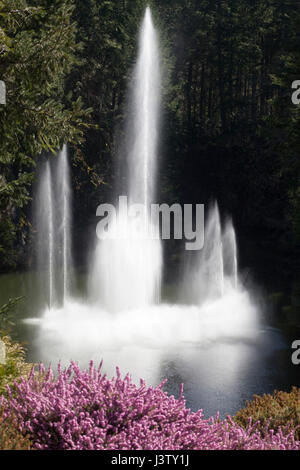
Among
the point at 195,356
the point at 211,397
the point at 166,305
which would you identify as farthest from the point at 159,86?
the point at 211,397

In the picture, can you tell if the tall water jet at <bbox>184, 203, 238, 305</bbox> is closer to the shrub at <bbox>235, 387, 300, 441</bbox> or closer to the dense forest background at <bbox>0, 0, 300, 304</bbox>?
the dense forest background at <bbox>0, 0, 300, 304</bbox>

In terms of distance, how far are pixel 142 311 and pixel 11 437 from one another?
1510 cm

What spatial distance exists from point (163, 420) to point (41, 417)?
1.19 meters

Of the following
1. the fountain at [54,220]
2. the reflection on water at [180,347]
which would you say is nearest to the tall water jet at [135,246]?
the reflection on water at [180,347]

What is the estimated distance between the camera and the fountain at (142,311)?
14.8 m

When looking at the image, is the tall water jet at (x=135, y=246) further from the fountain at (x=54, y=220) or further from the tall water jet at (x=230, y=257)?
the tall water jet at (x=230, y=257)

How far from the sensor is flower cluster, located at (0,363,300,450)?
5.03 meters

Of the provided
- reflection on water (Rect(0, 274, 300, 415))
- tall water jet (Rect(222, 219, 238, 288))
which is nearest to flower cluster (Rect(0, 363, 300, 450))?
reflection on water (Rect(0, 274, 300, 415))

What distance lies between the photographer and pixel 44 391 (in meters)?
5.81

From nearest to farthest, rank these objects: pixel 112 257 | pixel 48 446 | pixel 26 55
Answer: pixel 48 446, pixel 26 55, pixel 112 257

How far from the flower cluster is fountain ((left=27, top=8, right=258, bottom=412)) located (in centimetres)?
741

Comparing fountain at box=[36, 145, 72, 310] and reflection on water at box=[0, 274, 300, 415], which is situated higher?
fountain at box=[36, 145, 72, 310]

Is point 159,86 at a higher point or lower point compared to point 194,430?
higher

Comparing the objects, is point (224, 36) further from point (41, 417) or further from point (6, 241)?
point (41, 417)
